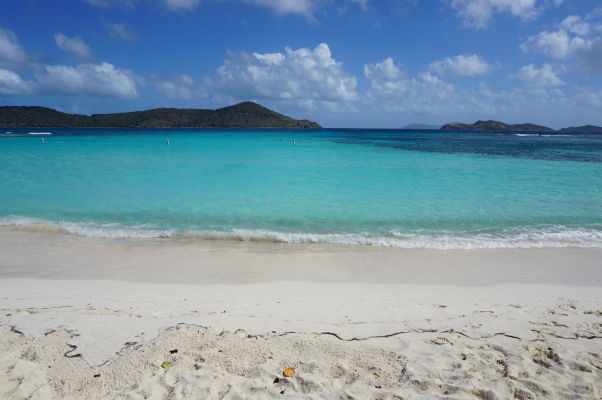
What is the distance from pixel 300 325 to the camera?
4016 mm

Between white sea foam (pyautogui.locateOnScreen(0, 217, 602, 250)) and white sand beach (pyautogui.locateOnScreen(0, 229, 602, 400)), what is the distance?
0.75 metres

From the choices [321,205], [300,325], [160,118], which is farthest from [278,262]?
[160,118]

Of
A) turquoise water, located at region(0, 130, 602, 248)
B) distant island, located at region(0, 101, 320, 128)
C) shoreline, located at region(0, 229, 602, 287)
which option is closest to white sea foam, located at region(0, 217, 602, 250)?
turquoise water, located at region(0, 130, 602, 248)

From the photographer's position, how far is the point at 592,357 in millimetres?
3340

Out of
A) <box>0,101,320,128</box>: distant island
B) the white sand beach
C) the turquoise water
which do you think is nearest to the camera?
the white sand beach

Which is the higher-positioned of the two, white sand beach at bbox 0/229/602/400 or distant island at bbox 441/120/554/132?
distant island at bbox 441/120/554/132

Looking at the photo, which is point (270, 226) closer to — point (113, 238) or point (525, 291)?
point (113, 238)

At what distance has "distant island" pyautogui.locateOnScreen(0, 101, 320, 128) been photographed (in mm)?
114188

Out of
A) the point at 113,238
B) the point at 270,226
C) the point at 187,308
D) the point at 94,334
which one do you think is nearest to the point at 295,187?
the point at 270,226

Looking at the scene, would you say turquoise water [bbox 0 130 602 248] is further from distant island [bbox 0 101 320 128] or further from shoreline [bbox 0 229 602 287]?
distant island [bbox 0 101 320 128]

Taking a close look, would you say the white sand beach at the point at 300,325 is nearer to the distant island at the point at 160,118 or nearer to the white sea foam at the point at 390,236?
the white sea foam at the point at 390,236

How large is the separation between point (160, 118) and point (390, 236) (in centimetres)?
14088

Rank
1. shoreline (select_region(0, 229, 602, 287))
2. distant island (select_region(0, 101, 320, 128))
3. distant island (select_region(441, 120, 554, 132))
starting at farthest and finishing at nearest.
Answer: distant island (select_region(441, 120, 554, 132)), distant island (select_region(0, 101, 320, 128)), shoreline (select_region(0, 229, 602, 287))

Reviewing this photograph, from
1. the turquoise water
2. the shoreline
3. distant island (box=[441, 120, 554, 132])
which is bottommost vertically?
the shoreline
